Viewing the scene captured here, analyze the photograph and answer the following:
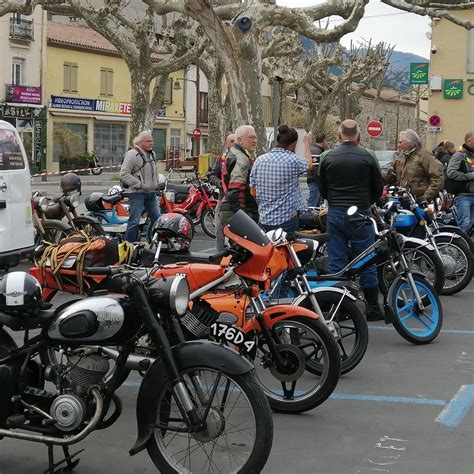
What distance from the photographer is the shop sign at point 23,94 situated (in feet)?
160

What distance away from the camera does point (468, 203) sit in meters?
12.1

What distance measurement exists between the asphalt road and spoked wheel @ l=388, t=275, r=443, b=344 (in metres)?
0.35

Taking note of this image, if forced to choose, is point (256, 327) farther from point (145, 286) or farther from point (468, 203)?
point (468, 203)

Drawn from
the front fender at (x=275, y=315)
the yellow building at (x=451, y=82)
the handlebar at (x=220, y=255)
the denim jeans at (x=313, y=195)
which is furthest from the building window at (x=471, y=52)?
the handlebar at (x=220, y=255)

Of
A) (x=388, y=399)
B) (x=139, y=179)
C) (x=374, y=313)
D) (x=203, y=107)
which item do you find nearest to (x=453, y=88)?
(x=139, y=179)

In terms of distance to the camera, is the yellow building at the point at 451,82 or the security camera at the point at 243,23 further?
the yellow building at the point at 451,82

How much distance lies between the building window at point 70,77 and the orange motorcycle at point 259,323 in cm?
4997

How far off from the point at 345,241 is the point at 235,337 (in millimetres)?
3044

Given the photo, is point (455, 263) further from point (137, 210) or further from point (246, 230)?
point (246, 230)

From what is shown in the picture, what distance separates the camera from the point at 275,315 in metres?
5.51

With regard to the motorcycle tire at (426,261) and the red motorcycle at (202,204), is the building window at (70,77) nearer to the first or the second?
the red motorcycle at (202,204)

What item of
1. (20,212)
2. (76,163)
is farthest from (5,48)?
(20,212)

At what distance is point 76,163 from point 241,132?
43.4m

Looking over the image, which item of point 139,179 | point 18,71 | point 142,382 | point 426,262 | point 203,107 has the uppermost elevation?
point 18,71
